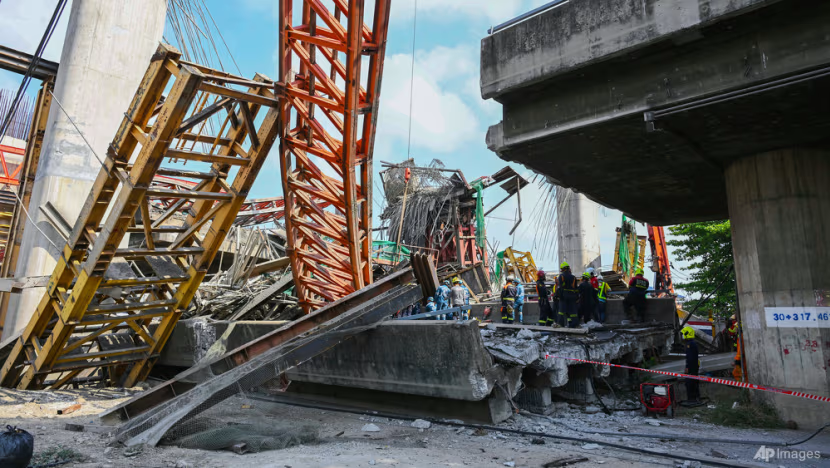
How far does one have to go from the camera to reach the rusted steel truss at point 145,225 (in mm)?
7246

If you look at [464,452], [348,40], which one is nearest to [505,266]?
[348,40]

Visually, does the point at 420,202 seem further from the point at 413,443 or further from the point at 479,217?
the point at 413,443

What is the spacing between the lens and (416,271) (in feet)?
25.1

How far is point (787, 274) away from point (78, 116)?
12815 mm

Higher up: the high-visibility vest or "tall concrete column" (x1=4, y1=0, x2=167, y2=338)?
"tall concrete column" (x1=4, y1=0, x2=167, y2=338)

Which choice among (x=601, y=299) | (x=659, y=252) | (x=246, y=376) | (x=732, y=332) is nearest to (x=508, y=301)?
(x=601, y=299)

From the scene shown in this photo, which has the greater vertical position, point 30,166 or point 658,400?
point 30,166

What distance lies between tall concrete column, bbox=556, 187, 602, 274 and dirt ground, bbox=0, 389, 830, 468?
1913 centimetres

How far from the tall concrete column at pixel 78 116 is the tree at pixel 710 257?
22.1 m

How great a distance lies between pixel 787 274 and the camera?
24.2 ft

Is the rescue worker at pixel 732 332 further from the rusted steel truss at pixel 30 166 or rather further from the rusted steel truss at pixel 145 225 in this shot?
the rusted steel truss at pixel 30 166

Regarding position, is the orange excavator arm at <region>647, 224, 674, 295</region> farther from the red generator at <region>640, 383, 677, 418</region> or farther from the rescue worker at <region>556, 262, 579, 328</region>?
the red generator at <region>640, 383, 677, 418</region>

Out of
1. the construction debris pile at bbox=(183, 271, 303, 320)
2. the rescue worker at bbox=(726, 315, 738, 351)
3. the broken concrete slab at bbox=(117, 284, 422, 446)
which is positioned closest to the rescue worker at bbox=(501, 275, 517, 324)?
the construction debris pile at bbox=(183, 271, 303, 320)

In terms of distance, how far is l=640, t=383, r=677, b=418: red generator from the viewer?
25.0ft
